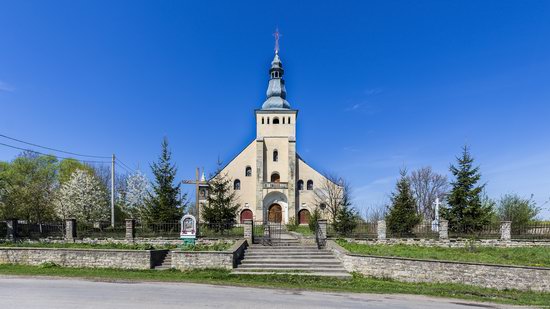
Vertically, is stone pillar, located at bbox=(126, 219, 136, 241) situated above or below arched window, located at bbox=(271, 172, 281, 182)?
below

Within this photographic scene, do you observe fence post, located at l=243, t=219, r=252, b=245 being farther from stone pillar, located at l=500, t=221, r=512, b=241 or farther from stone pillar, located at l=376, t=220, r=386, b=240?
stone pillar, located at l=500, t=221, r=512, b=241

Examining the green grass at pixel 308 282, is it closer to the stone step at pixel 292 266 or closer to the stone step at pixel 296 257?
the stone step at pixel 292 266

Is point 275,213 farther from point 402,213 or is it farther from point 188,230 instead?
point 188,230

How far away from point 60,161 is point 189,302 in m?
49.5

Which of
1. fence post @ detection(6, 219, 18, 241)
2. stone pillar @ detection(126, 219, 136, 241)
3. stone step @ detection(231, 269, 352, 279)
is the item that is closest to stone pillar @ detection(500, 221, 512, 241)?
stone step @ detection(231, 269, 352, 279)

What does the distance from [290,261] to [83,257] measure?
8.55 meters

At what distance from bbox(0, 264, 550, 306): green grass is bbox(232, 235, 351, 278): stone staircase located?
772 mm

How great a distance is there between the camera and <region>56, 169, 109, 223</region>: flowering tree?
3684cm

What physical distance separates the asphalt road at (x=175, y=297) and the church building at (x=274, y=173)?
29.6 meters

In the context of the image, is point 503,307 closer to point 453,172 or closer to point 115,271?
point 115,271

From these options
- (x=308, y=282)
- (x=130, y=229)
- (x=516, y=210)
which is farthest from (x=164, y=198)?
(x=516, y=210)

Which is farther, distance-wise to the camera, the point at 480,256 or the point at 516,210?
the point at 516,210

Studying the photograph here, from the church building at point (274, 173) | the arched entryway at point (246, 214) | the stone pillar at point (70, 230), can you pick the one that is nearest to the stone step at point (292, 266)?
the stone pillar at point (70, 230)

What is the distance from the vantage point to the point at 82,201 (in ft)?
122
